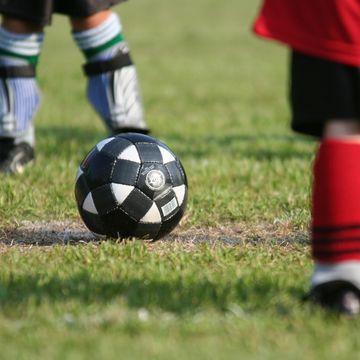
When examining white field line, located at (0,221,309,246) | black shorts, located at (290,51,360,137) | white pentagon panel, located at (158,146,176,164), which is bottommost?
white field line, located at (0,221,309,246)

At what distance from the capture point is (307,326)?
3082mm

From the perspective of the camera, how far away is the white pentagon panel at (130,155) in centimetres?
444

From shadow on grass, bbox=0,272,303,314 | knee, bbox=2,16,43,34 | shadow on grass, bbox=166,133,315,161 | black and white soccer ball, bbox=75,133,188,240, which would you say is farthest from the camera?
shadow on grass, bbox=166,133,315,161

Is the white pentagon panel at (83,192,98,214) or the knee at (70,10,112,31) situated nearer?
the white pentagon panel at (83,192,98,214)

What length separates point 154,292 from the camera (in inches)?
137

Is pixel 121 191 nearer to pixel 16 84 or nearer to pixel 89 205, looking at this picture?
pixel 89 205

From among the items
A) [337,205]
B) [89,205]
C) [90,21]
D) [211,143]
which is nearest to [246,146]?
[211,143]

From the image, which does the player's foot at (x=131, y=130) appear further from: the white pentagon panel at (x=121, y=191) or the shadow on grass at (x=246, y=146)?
the white pentagon panel at (x=121, y=191)

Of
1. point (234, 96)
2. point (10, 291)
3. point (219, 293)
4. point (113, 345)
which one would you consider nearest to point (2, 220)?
point (10, 291)

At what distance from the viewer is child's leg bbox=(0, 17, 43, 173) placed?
6.13 metres

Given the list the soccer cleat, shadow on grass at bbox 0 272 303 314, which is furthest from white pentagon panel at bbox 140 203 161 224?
the soccer cleat

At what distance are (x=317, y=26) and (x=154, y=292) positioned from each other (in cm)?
105

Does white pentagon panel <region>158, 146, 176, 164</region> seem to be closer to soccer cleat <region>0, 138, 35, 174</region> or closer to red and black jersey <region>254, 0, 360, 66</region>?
red and black jersey <region>254, 0, 360, 66</region>

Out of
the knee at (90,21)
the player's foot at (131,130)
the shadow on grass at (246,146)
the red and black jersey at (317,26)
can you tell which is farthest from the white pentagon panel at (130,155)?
the shadow on grass at (246,146)
